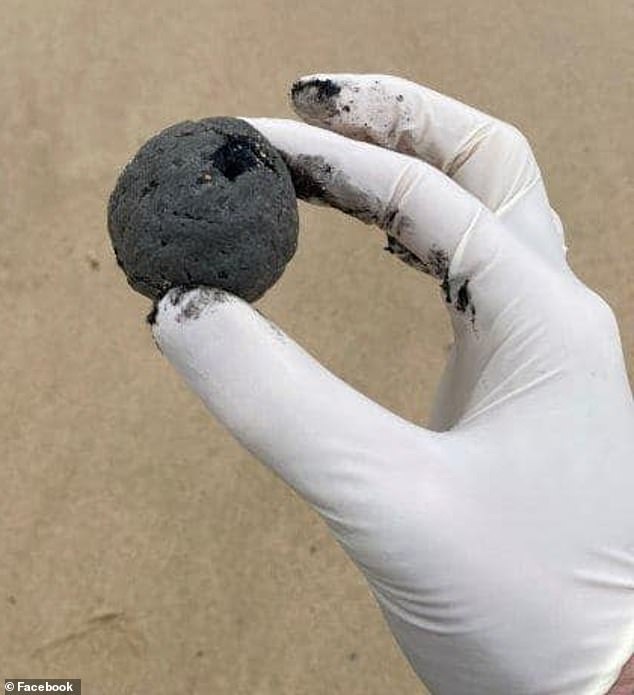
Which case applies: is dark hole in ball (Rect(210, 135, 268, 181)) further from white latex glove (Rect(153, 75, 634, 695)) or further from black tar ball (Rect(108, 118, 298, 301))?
white latex glove (Rect(153, 75, 634, 695))

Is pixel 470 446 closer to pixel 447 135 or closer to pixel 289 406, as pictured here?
pixel 289 406

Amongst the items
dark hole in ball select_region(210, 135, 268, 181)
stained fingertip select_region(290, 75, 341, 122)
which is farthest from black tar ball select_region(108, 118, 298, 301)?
stained fingertip select_region(290, 75, 341, 122)

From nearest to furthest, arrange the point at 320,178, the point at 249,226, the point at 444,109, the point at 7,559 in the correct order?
the point at 249,226
the point at 320,178
the point at 444,109
the point at 7,559

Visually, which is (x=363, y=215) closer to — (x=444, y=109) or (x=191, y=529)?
(x=444, y=109)

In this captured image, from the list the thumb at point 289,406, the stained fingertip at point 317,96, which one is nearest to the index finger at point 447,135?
the stained fingertip at point 317,96

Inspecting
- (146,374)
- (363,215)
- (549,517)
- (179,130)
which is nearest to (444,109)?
(363,215)
